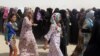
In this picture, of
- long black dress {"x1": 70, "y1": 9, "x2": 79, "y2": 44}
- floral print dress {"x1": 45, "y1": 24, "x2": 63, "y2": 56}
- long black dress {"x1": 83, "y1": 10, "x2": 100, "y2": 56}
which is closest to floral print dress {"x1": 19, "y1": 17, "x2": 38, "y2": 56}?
floral print dress {"x1": 45, "y1": 24, "x2": 63, "y2": 56}

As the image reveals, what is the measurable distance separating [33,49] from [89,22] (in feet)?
7.15

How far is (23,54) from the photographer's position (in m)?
9.13

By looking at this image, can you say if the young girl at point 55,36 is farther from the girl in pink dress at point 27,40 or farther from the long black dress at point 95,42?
the long black dress at point 95,42

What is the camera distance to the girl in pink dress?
897cm

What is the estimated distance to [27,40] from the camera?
357 inches

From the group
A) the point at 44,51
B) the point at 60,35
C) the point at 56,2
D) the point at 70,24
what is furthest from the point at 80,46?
the point at 56,2

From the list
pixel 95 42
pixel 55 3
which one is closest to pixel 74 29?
pixel 55 3

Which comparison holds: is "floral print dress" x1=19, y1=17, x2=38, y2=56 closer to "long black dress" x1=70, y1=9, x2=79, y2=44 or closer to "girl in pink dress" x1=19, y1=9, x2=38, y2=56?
"girl in pink dress" x1=19, y1=9, x2=38, y2=56

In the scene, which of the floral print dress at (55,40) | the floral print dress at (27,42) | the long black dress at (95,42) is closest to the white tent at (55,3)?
the floral print dress at (27,42)

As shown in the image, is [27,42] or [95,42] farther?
[27,42]

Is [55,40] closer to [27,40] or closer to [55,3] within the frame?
[27,40]

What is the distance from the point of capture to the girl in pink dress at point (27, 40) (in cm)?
897

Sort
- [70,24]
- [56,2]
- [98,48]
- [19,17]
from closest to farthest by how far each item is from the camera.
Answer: [98,48]
[70,24]
[19,17]
[56,2]

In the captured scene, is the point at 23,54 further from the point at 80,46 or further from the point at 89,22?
the point at 89,22
